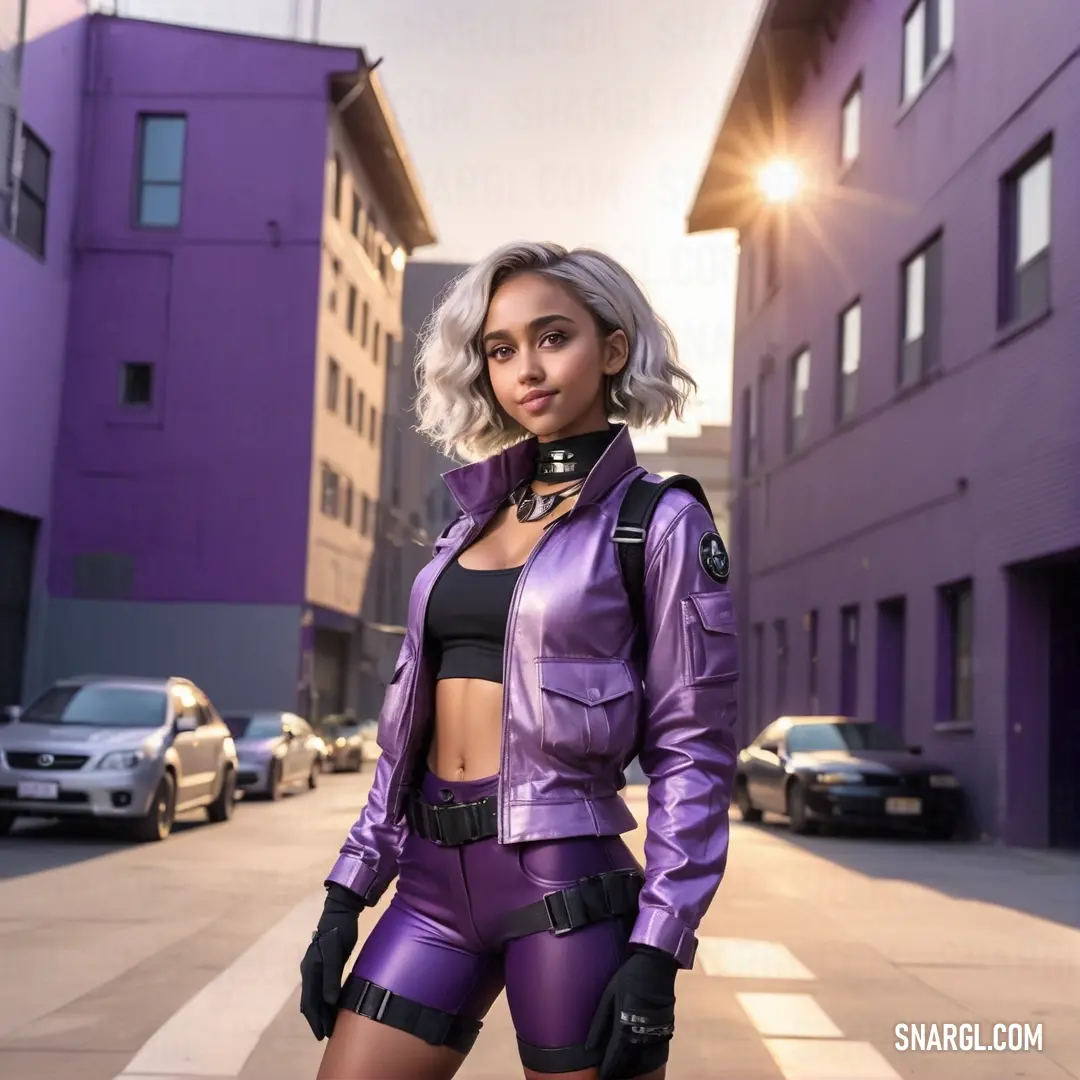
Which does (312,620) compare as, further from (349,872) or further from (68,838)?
(349,872)

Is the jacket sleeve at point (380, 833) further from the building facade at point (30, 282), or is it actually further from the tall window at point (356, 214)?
the tall window at point (356, 214)

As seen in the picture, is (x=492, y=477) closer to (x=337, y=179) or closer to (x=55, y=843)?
(x=55, y=843)

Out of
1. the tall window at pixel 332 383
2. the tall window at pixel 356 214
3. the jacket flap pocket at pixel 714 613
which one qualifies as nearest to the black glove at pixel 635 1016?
the jacket flap pocket at pixel 714 613

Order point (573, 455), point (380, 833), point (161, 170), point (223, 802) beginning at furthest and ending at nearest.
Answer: point (161, 170)
point (223, 802)
point (573, 455)
point (380, 833)

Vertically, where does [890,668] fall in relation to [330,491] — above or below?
below

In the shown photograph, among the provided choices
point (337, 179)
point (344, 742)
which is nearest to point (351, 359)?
point (337, 179)

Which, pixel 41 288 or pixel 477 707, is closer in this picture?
pixel 477 707

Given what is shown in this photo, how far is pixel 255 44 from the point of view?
122ft

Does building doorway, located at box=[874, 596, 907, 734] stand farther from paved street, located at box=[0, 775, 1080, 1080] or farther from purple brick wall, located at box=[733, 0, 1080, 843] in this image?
paved street, located at box=[0, 775, 1080, 1080]

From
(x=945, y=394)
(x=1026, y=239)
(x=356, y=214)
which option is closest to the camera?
(x=1026, y=239)

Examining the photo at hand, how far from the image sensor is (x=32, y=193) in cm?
2955

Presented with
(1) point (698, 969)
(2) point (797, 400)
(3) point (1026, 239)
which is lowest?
(1) point (698, 969)

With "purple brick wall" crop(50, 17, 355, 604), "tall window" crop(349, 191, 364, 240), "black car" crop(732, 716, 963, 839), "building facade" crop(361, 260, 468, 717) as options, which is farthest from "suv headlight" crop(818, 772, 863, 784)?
"tall window" crop(349, 191, 364, 240)

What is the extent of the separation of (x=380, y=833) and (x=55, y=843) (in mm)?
12910
